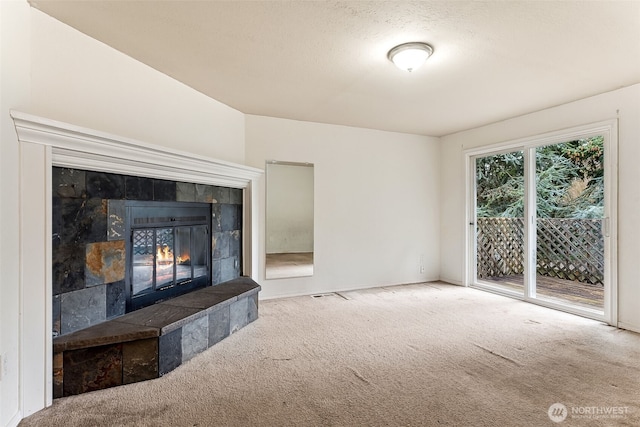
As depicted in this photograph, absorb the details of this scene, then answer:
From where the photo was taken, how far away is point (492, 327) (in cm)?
317

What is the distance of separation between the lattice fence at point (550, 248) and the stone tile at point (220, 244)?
3.56 meters

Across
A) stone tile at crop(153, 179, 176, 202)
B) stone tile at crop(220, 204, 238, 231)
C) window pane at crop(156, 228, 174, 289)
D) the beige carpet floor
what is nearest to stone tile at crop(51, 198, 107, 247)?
stone tile at crop(153, 179, 176, 202)

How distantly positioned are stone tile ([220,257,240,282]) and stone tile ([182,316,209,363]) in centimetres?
93

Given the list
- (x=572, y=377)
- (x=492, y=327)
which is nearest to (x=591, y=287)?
(x=492, y=327)

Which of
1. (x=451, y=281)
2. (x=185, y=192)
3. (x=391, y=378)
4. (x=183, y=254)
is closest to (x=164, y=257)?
(x=183, y=254)

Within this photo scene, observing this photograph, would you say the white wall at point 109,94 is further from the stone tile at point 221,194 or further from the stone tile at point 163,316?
the stone tile at point 163,316

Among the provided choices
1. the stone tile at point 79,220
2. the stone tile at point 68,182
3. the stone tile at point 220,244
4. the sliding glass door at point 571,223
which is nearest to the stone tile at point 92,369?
the stone tile at point 79,220

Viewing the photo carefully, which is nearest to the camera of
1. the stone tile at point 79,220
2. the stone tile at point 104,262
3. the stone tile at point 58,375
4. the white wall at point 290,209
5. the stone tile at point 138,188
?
the stone tile at point 58,375

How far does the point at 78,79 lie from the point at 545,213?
15.4ft

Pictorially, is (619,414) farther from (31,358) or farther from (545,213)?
(31,358)

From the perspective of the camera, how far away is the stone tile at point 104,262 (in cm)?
221

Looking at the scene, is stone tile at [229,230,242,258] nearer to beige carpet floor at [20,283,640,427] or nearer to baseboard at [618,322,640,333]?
beige carpet floor at [20,283,640,427]

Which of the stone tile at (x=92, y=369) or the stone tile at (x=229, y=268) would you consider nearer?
the stone tile at (x=92, y=369)

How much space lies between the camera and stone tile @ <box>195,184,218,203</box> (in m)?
3.21
